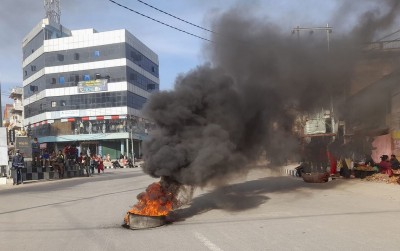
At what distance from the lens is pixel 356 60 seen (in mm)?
13359

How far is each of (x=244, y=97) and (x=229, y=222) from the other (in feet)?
13.7

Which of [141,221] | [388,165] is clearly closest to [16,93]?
[388,165]

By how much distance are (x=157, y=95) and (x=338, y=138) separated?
1236cm

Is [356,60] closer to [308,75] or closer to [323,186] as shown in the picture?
[308,75]

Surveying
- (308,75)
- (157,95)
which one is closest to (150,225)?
(157,95)

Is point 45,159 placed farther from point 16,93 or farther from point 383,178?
point 16,93

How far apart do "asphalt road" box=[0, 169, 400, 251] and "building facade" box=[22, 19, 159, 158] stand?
43.6 meters

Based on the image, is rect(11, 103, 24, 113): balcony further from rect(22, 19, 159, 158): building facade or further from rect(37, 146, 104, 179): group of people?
rect(37, 146, 104, 179): group of people

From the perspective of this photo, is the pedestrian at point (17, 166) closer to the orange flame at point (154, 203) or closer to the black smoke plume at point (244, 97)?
the black smoke plume at point (244, 97)

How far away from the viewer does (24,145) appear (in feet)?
74.9

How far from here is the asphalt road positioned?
605 centimetres

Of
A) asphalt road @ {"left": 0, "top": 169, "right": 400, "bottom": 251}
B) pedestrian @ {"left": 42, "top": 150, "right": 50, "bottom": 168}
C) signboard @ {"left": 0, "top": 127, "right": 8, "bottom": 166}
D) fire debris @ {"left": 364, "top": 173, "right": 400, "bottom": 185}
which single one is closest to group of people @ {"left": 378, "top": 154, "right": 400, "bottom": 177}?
fire debris @ {"left": 364, "top": 173, "right": 400, "bottom": 185}

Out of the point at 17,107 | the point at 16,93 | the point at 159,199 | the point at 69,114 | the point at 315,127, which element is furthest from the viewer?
the point at 17,107

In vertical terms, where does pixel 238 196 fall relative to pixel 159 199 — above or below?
below
